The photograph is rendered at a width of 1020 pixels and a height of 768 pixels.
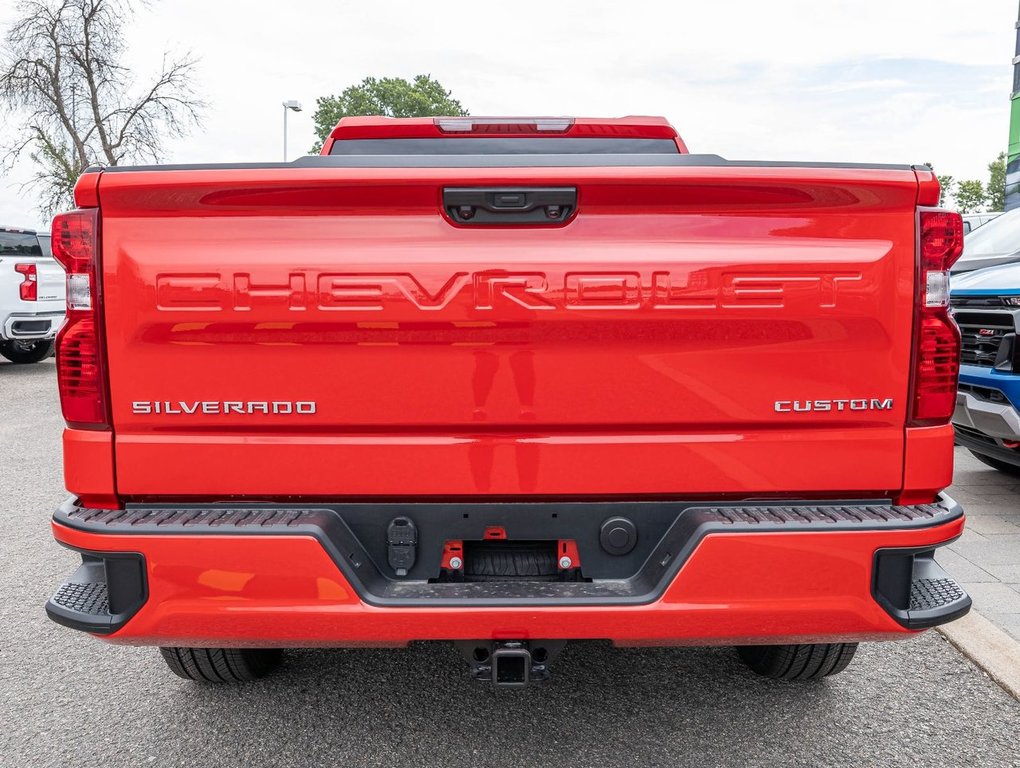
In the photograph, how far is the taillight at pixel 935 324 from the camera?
208 centimetres

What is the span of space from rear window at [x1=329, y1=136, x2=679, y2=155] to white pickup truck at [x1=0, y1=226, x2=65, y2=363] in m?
10.1

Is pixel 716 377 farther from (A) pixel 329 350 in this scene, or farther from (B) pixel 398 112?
(B) pixel 398 112

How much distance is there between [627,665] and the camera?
3.15 metres

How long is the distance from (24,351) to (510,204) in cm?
1475

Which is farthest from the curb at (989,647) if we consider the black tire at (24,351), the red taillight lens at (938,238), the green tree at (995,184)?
the green tree at (995,184)

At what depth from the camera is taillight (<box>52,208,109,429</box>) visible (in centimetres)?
206

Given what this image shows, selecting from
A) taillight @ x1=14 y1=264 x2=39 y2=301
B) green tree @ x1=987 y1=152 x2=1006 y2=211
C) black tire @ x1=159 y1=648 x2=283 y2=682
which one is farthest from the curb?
green tree @ x1=987 y1=152 x2=1006 y2=211

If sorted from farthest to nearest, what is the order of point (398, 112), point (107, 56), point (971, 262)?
point (398, 112)
point (107, 56)
point (971, 262)

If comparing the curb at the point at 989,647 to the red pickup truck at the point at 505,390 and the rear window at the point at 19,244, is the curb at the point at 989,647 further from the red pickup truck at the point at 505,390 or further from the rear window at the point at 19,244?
the rear window at the point at 19,244

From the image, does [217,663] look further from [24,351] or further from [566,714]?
[24,351]

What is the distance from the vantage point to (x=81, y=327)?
6.85ft

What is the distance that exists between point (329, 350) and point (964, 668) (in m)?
2.69

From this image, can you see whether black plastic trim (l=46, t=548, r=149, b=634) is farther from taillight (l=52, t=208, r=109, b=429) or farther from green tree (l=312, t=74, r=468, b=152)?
green tree (l=312, t=74, r=468, b=152)

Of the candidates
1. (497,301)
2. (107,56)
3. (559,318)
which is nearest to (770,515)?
(559,318)
